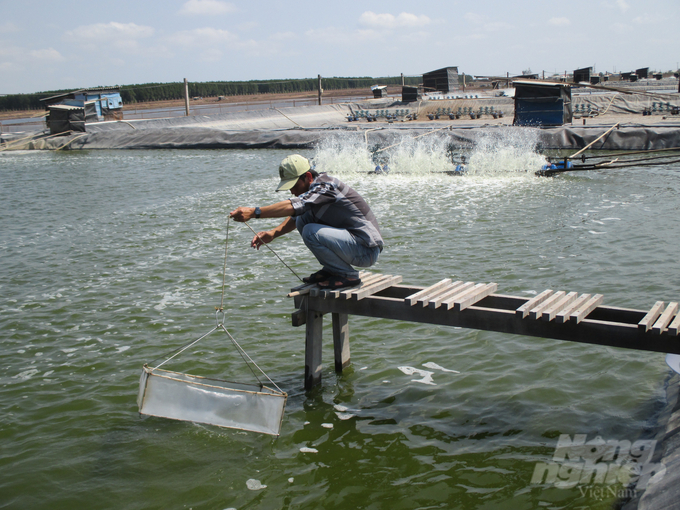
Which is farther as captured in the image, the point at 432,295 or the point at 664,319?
the point at 432,295

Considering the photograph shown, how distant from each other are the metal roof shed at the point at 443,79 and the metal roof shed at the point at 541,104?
22818 millimetres

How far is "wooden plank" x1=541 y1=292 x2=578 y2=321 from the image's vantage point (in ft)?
13.5

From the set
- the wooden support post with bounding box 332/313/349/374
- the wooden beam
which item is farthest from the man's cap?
the wooden support post with bounding box 332/313/349/374

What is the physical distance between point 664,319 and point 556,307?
2.25 ft

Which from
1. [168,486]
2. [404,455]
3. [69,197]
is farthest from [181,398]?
[69,197]

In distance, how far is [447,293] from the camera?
187 inches

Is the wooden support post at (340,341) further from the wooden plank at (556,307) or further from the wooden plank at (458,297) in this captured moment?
the wooden plank at (556,307)

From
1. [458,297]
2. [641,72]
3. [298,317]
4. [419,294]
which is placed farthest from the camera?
[641,72]

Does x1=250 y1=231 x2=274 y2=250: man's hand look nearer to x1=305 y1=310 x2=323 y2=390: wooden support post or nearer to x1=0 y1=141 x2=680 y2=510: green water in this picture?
x1=305 y1=310 x2=323 y2=390: wooden support post

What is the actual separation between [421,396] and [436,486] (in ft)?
4.27

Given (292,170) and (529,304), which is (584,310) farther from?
(292,170)

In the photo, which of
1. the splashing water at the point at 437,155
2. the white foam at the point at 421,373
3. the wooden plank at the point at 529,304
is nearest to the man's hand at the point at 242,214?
the wooden plank at the point at 529,304

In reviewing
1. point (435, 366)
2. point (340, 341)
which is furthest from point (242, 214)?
point (435, 366)

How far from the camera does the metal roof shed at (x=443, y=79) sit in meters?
47.5
